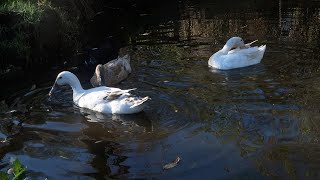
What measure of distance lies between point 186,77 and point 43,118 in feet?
9.57

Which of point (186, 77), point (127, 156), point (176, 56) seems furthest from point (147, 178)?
point (176, 56)

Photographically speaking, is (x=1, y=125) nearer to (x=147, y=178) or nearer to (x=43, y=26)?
(x=147, y=178)

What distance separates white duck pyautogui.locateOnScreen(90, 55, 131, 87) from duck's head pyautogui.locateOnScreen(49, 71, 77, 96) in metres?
0.78

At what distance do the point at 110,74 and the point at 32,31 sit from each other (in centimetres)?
277

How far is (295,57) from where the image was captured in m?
10.6

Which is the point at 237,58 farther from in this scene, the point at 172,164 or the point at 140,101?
the point at 172,164

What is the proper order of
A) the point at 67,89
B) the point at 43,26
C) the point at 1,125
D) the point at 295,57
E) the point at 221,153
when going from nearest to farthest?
1. the point at 221,153
2. the point at 1,125
3. the point at 67,89
4. the point at 295,57
5. the point at 43,26

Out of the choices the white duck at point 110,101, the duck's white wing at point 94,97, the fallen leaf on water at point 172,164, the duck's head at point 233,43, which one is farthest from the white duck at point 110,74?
the fallen leaf on water at point 172,164

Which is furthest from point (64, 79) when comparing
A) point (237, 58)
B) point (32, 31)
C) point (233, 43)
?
point (233, 43)

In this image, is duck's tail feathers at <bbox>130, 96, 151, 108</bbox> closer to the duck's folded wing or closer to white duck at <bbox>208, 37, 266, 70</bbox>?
the duck's folded wing

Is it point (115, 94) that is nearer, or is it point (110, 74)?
point (115, 94)

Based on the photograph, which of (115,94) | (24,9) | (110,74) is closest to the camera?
(115,94)

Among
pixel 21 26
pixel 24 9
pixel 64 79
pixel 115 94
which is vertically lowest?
pixel 115 94

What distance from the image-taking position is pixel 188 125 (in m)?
7.27
